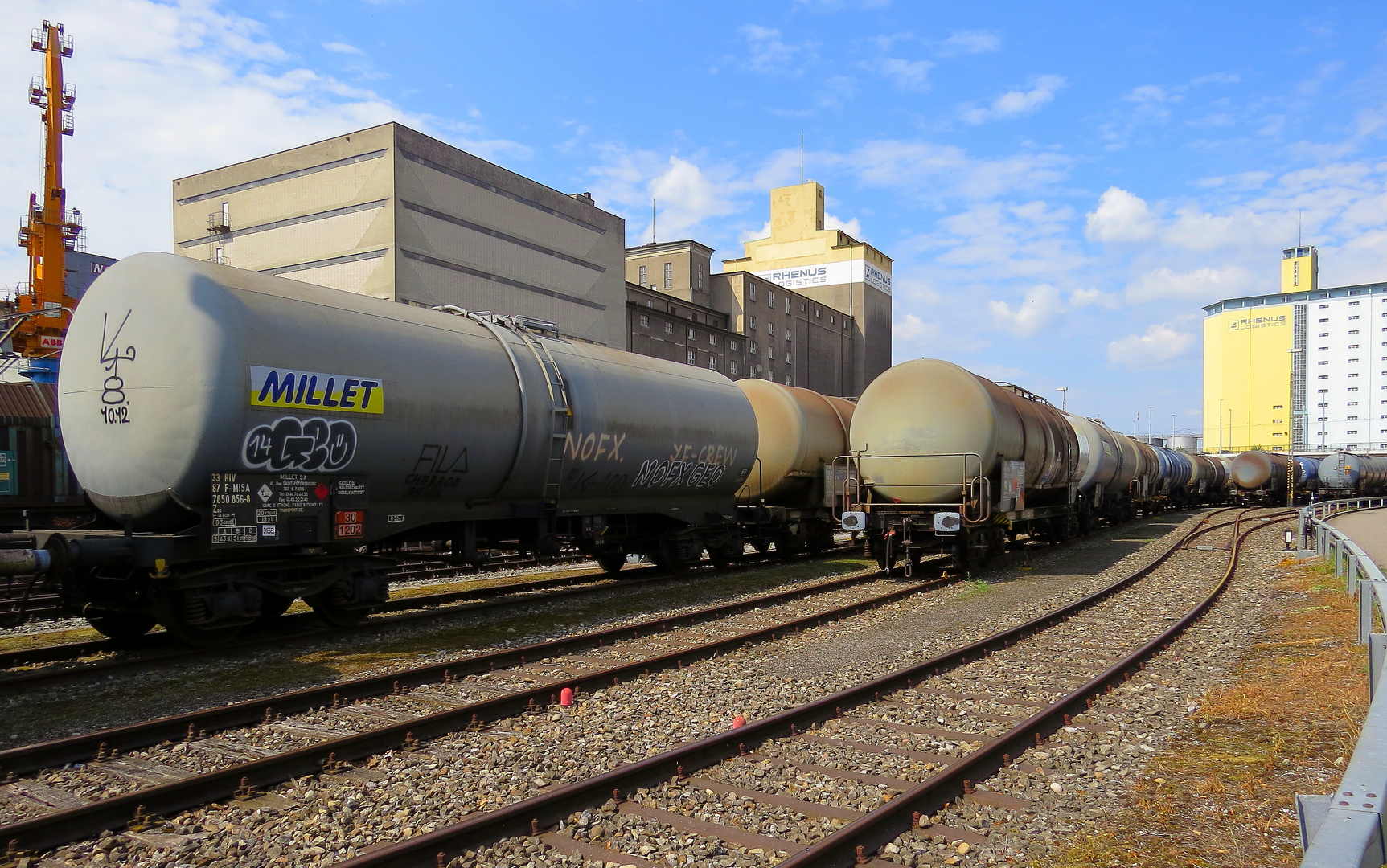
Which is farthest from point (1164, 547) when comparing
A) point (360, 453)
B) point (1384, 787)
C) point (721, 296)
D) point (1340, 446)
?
point (1340, 446)

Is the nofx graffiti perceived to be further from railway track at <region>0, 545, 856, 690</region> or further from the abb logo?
railway track at <region>0, 545, 856, 690</region>

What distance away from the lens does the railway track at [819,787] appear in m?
4.66

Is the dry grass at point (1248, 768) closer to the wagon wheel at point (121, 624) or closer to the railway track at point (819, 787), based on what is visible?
the railway track at point (819, 787)

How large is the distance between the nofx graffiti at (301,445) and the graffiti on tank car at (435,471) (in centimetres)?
88

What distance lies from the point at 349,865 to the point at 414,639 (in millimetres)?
6370

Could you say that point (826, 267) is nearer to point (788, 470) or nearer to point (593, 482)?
point (788, 470)

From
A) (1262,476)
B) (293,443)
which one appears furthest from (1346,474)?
(293,443)

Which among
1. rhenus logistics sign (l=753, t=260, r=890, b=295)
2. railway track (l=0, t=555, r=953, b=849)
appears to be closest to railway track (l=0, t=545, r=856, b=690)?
railway track (l=0, t=555, r=953, b=849)

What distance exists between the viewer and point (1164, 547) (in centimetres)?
2278

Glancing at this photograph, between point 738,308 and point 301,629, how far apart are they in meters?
69.6

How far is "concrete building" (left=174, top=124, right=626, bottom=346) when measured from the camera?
1912 inches

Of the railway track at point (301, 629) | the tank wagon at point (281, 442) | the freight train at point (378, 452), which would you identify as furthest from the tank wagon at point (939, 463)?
the tank wagon at point (281, 442)

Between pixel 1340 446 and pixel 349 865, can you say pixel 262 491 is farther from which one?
pixel 1340 446

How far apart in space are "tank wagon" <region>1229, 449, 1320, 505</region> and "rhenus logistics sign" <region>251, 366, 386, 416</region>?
172 ft
